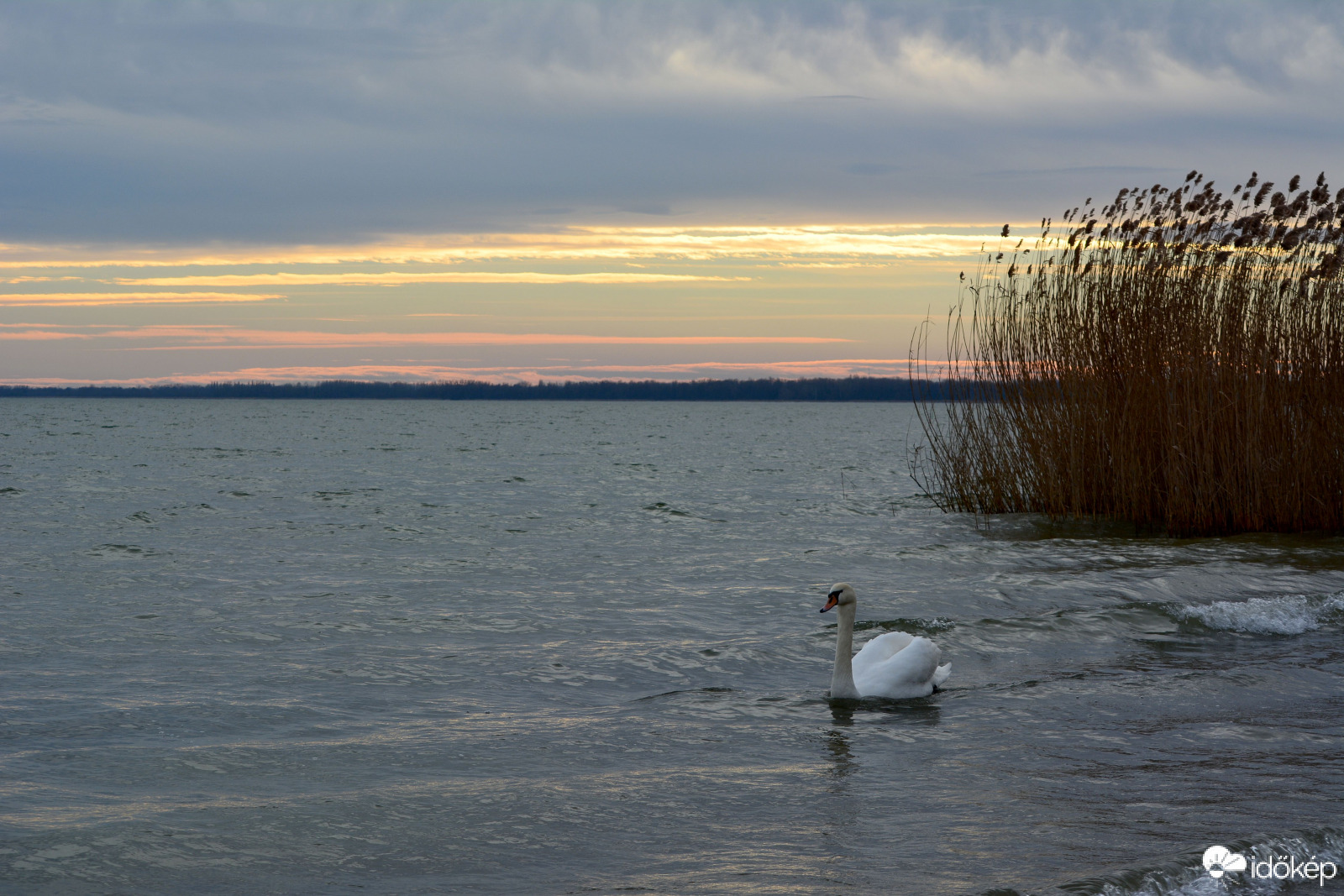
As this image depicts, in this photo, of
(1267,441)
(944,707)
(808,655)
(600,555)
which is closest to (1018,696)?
(944,707)

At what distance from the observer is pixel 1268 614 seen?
10.2 meters

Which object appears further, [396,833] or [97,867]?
[396,833]

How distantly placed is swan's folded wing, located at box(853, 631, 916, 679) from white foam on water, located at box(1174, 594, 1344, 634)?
3.56 meters

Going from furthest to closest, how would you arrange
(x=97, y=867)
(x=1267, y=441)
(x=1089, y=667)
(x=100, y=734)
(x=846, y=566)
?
(x=846, y=566) < (x=1267, y=441) < (x=1089, y=667) < (x=100, y=734) < (x=97, y=867)

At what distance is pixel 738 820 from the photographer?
213 inches

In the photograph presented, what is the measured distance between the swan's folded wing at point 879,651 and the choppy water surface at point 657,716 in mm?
378

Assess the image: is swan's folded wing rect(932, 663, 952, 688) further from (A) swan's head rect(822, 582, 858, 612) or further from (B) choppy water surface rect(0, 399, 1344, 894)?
(A) swan's head rect(822, 582, 858, 612)

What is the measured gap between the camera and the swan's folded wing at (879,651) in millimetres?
8312

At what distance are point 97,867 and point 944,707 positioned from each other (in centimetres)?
525

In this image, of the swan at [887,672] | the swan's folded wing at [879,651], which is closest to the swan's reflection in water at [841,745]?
the swan at [887,672]

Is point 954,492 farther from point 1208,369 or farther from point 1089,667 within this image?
point 1089,667

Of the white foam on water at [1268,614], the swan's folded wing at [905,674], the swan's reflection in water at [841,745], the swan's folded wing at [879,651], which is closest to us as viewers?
the swan's reflection in water at [841,745]

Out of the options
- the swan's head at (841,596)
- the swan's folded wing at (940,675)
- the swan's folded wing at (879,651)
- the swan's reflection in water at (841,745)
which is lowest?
the swan's reflection in water at (841,745)

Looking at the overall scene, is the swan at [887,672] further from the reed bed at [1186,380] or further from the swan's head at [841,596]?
the reed bed at [1186,380]
